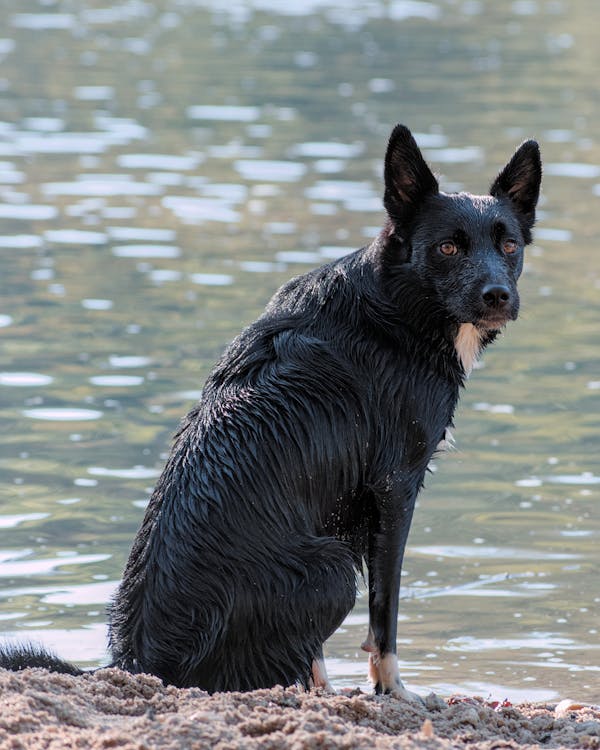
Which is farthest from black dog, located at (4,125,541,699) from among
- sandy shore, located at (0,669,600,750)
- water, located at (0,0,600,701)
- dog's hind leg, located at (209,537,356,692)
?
water, located at (0,0,600,701)

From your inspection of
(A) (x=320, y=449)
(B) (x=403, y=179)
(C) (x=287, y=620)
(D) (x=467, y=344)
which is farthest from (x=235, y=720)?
(B) (x=403, y=179)

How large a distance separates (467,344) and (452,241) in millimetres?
430

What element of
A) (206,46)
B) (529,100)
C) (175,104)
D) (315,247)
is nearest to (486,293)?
(315,247)

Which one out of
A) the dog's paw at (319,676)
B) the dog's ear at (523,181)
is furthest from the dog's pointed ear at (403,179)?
the dog's paw at (319,676)

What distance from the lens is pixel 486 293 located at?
18.4 feet

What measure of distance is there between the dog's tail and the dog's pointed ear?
2.13 m

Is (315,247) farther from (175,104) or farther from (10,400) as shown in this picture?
(175,104)

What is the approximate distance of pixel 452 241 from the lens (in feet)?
18.7

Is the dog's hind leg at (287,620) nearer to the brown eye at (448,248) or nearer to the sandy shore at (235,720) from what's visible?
the sandy shore at (235,720)

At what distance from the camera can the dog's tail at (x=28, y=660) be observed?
16.5ft

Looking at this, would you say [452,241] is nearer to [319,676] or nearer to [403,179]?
[403,179]

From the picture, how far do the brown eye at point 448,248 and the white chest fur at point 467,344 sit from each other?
29 centimetres

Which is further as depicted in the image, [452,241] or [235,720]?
[452,241]

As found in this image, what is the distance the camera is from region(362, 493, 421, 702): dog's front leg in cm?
554
